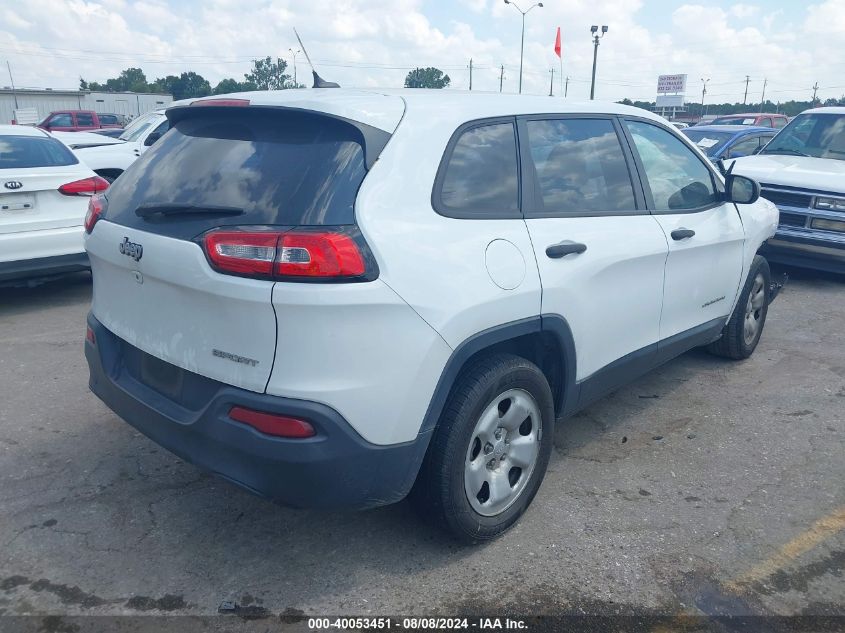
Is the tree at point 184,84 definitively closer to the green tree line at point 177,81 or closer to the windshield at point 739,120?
the green tree line at point 177,81

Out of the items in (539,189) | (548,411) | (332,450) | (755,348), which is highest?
(539,189)

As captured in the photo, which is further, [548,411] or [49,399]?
[49,399]

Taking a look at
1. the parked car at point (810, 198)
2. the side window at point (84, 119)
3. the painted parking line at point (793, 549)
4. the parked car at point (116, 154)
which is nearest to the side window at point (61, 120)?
Answer: the side window at point (84, 119)

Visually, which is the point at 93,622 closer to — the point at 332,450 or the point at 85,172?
the point at 332,450

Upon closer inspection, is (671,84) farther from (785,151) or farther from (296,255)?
(296,255)

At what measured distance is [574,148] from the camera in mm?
3594

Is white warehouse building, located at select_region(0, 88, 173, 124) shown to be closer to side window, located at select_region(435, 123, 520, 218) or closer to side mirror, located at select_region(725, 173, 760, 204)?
side mirror, located at select_region(725, 173, 760, 204)

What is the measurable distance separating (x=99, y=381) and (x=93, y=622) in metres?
1.05

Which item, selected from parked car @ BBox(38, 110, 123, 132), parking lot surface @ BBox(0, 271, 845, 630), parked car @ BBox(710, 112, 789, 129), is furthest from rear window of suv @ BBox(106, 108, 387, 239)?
parked car @ BBox(38, 110, 123, 132)

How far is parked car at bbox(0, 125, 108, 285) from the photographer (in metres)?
6.18

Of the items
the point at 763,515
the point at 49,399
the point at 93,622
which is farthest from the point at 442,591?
the point at 49,399

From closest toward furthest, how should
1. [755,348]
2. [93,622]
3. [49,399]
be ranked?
[93,622]
[49,399]
[755,348]

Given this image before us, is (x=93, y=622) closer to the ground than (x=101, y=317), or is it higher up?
closer to the ground

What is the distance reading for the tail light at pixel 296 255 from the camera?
2412 millimetres
